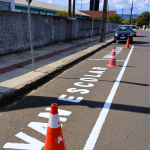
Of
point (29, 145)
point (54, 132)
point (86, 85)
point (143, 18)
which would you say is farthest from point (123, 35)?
point (143, 18)

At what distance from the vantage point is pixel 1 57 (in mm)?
8188

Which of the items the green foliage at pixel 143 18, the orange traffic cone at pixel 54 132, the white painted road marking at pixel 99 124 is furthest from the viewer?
the green foliage at pixel 143 18

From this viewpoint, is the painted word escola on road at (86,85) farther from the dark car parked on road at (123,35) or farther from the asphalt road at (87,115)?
the dark car parked on road at (123,35)

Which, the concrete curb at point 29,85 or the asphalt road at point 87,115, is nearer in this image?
the asphalt road at point 87,115

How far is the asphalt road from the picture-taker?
2820 millimetres

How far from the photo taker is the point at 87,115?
3650mm

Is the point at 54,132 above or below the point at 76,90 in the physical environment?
above

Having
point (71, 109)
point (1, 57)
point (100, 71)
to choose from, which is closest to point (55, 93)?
point (71, 109)

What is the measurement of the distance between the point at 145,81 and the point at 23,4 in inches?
806

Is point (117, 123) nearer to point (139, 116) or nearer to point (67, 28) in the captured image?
point (139, 116)

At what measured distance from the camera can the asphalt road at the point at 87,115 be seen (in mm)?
2820

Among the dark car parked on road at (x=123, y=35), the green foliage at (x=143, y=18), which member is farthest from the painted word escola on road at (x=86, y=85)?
the green foliage at (x=143, y=18)

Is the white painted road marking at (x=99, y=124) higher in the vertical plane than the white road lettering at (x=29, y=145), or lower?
higher

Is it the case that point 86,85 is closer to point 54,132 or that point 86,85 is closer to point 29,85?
point 29,85
